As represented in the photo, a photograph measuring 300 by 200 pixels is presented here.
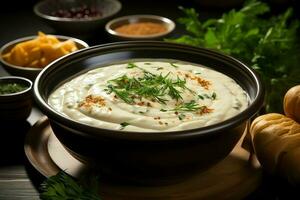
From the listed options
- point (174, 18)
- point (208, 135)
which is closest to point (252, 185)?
point (208, 135)

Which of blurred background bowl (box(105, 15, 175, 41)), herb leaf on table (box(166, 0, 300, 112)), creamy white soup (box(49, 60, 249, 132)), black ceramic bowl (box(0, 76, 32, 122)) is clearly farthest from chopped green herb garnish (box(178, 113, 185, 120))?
blurred background bowl (box(105, 15, 175, 41))

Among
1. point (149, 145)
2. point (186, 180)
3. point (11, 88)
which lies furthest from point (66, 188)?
point (11, 88)

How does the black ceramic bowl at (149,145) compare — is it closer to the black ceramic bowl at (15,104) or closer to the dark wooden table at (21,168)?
the dark wooden table at (21,168)

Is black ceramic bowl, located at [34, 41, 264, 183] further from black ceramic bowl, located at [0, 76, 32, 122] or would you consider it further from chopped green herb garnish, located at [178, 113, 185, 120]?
black ceramic bowl, located at [0, 76, 32, 122]

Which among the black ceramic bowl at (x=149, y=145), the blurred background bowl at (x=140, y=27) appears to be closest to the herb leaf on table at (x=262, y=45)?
the blurred background bowl at (x=140, y=27)

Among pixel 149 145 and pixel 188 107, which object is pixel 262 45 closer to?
pixel 188 107

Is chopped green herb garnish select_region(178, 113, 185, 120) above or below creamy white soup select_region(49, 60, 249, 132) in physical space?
above
